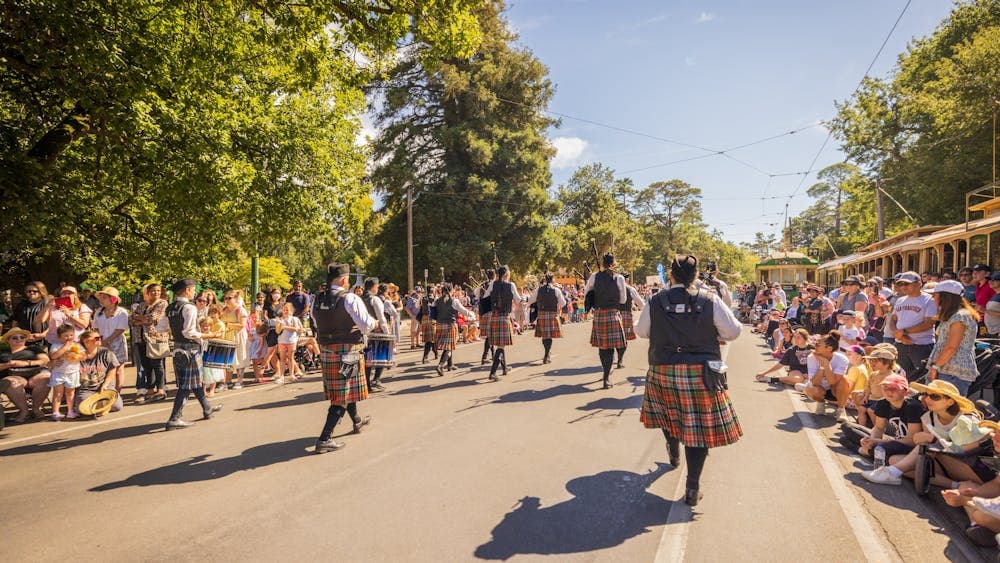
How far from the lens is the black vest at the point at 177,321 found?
652cm

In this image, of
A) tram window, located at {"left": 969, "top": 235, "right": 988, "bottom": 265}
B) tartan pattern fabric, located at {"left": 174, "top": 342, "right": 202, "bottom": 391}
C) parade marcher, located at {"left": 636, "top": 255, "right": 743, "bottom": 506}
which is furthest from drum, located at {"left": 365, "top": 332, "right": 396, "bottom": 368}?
tram window, located at {"left": 969, "top": 235, "right": 988, "bottom": 265}

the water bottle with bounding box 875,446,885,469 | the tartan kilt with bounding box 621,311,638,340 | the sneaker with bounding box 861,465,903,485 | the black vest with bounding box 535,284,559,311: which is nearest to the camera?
the sneaker with bounding box 861,465,903,485

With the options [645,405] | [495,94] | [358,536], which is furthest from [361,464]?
[495,94]

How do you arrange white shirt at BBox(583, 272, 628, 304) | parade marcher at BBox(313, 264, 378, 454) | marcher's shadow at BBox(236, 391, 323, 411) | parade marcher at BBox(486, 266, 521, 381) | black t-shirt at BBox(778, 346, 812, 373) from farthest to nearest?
parade marcher at BBox(486, 266, 521, 381), white shirt at BBox(583, 272, 628, 304), black t-shirt at BBox(778, 346, 812, 373), marcher's shadow at BBox(236, 391, 323, 411), parade marcher at BBox(313, 264, 378, 454)

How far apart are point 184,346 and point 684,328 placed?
618cm

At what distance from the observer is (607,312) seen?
27.9ft

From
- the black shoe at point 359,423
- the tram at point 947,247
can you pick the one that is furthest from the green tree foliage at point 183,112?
the tram at point 947,247

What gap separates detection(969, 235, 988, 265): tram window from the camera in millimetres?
10945

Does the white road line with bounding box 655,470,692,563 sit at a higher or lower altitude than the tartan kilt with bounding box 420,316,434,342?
lower

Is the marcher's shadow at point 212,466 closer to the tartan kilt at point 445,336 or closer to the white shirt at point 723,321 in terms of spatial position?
the white shirt at point 723,321

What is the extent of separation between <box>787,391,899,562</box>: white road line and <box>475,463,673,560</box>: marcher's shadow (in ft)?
4.09

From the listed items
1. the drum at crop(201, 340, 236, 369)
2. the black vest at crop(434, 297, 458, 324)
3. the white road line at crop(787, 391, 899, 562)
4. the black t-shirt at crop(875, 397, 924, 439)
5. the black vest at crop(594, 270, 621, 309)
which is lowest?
the white road line at crop(787, 391, 899, 562)

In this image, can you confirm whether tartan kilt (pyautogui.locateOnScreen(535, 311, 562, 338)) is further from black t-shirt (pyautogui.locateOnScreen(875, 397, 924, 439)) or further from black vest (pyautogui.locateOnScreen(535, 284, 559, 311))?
black t-shirt (pyautogui.locateOnScreen(875, 397, 924, 439))

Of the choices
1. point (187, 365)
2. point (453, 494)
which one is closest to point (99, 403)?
point (187, 365)
